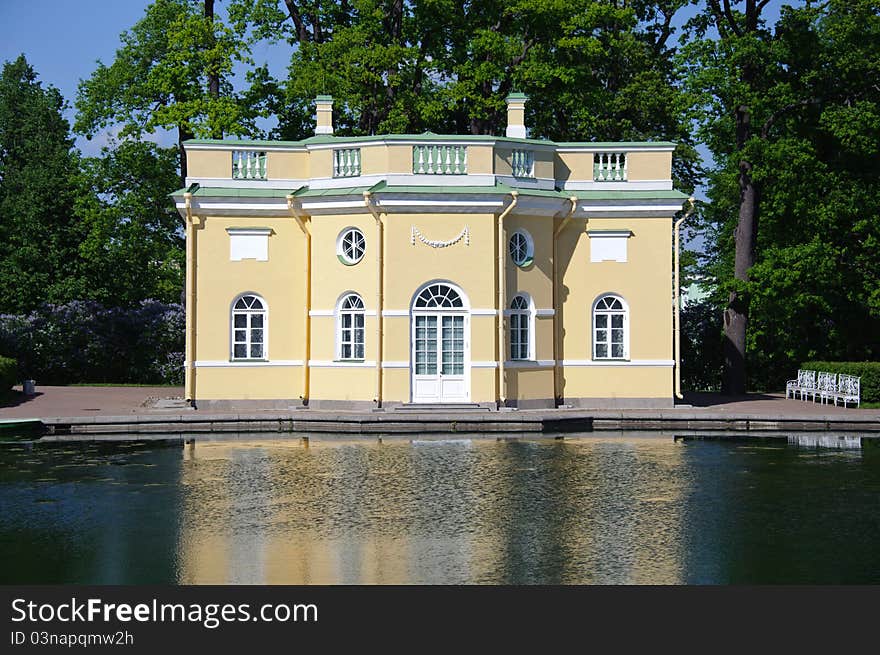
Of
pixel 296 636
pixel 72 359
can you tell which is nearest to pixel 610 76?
pixel 72 359

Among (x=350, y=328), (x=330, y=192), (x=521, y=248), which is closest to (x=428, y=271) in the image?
(x=350, y=328)

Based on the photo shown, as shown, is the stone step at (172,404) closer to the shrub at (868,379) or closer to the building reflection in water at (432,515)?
the building reflection in water at (432,515)

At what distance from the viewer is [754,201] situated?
1363 inches

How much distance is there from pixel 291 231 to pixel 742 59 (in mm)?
13636

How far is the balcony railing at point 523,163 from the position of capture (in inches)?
1112

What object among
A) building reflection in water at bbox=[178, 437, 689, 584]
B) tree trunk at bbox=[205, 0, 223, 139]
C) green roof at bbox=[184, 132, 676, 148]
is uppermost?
tree trunk at bbox=[205, 0, 223, 139]

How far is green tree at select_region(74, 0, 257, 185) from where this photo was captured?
37.3 meters

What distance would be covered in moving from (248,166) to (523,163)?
6.60 meters

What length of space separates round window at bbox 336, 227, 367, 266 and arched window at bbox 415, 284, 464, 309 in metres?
1.74

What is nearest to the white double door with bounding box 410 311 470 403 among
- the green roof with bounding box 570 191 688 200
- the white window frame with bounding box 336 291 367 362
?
the white window frame with bounding box 336 291 367 362

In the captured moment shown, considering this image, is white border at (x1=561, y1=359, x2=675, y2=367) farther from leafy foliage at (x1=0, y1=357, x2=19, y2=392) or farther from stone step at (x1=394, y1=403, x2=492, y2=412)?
leafy foliage at (x1=0, y1=357, x2=19, y2=392)

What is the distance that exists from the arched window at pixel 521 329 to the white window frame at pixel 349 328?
3464 mm

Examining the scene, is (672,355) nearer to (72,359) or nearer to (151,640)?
(72,359)

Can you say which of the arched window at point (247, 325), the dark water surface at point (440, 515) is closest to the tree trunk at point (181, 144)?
the arched window at point (247, 325)
